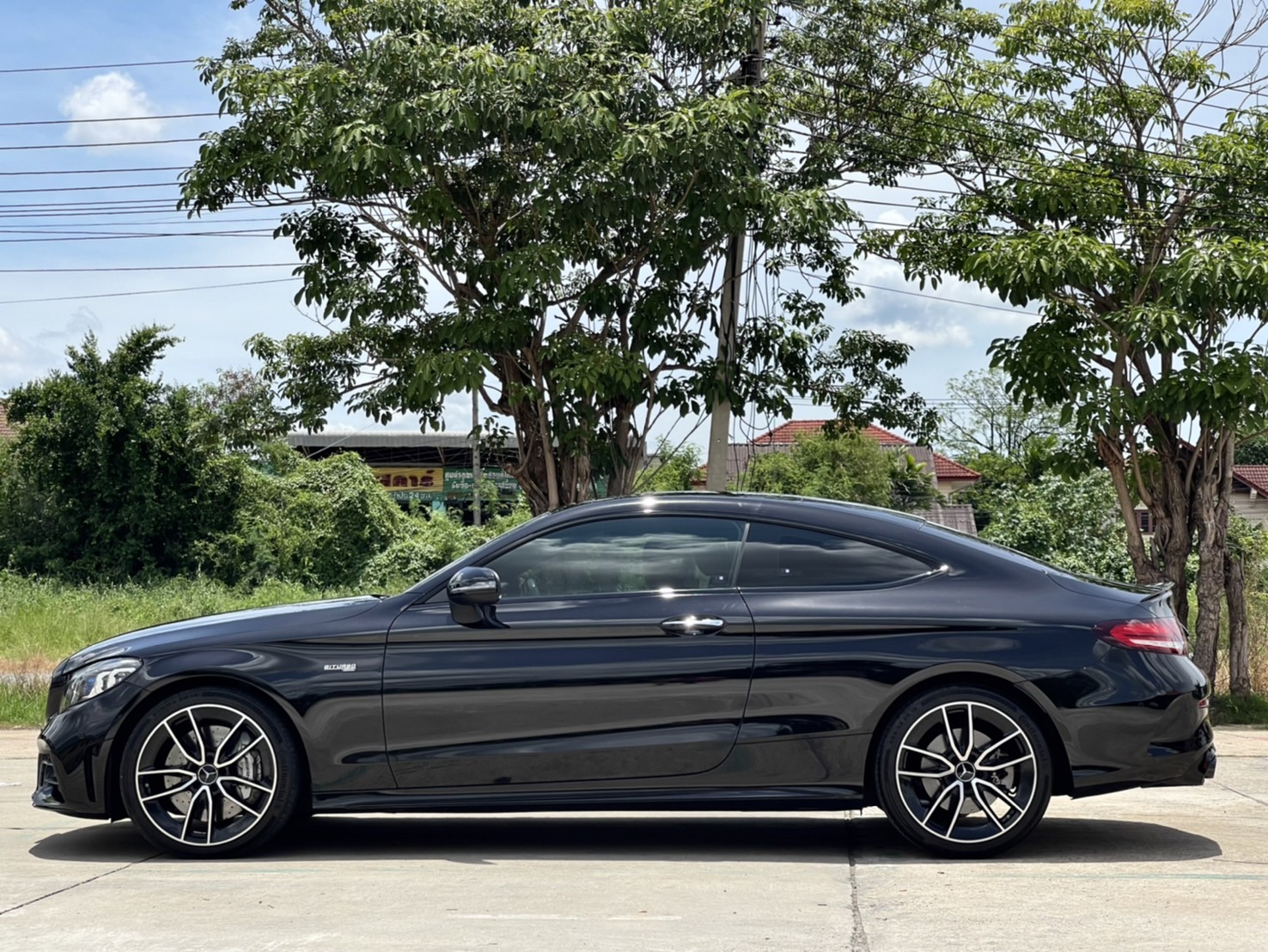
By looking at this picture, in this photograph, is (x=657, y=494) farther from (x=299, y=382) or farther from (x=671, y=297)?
(x=299, y=382)

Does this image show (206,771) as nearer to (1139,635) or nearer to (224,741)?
(224,741)

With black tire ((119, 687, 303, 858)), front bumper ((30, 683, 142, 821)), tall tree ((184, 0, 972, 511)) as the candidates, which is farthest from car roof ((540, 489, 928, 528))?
tall tree ((184, 0, 972, 511))

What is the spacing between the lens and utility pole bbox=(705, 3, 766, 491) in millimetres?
15211

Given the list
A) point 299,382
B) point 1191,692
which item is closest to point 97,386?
point 299,382

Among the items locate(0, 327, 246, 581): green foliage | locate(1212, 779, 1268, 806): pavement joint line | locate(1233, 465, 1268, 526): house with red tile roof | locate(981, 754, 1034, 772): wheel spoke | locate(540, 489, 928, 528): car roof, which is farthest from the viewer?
locate(1233, 465, 1268, 526): house with red tile roof

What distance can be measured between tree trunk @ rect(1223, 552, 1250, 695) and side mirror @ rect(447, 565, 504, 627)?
31.5 ft

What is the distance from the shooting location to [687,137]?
1308 centimetres

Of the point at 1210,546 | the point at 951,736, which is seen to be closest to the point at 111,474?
the point at 1210,546

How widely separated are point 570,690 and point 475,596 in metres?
0.56

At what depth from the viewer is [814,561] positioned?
6500 millimetres

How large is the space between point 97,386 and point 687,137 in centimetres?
2164

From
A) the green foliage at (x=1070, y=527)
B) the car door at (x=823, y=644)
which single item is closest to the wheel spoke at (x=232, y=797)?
the car door at (x=823, y=644)

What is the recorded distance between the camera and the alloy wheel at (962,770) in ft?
20.3

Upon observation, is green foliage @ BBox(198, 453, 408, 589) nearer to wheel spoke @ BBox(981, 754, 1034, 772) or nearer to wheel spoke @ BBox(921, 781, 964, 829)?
wheel spoke @ BBox(921, 781, 964, 829)
